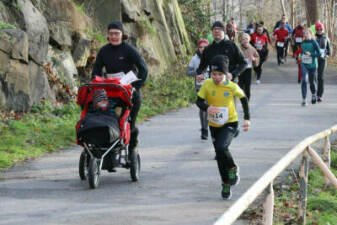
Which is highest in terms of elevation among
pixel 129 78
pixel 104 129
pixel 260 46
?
pixel 129 78

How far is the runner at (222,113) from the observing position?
7629 millimetres

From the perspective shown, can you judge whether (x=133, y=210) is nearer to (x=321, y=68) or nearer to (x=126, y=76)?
(x=126, y=76)

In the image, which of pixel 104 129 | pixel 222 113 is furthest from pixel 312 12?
pixel 104 129

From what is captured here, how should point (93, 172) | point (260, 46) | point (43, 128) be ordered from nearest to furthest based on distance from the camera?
point (93, 172), point (43, 128), point (260, 46)

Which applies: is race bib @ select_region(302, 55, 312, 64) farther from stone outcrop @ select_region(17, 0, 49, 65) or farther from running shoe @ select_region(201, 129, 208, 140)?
stone outcrop @ select_region(17, 0, 49, 65)

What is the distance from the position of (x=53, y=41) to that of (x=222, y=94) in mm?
9729

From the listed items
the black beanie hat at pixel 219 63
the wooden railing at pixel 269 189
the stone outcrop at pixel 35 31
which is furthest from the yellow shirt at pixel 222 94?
the stone outcrop at pixel 35 31

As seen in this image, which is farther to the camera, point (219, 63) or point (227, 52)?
point (227, 52)

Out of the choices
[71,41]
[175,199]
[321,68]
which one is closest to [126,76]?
[175,199]

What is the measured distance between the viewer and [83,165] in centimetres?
852

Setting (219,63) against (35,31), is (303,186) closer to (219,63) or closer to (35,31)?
(219,63)

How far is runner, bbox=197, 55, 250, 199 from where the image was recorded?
763 centimetres

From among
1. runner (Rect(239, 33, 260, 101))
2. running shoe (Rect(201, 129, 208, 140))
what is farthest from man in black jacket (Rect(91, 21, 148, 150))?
runner (Rect(239, 33, 260, 101))

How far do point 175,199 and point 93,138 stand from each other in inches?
50.6
